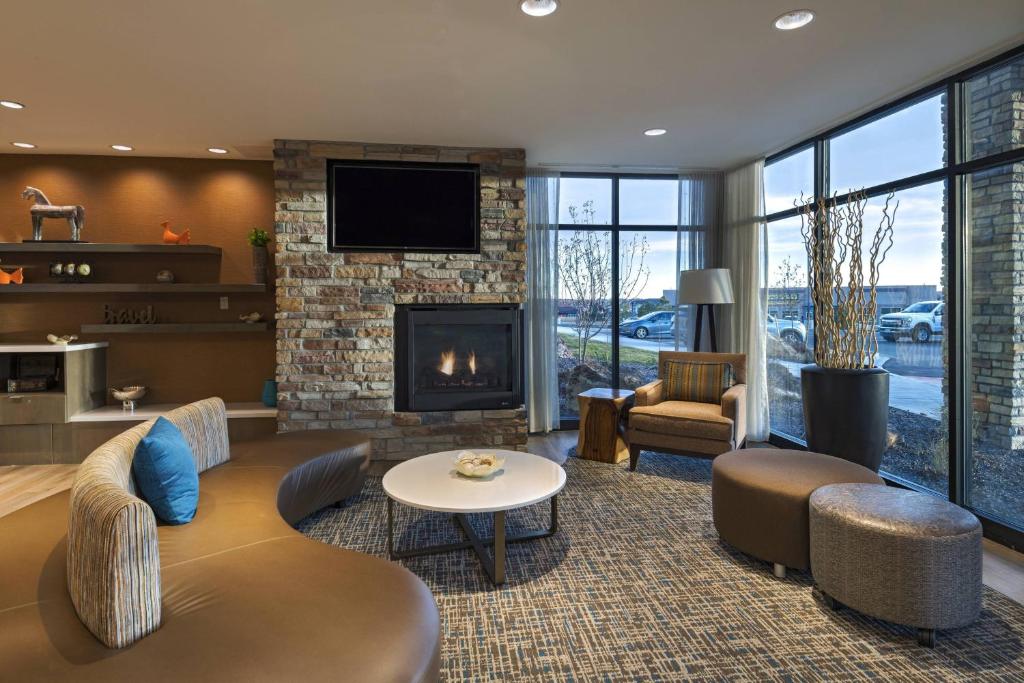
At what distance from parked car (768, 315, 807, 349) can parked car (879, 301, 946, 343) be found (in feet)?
2.69

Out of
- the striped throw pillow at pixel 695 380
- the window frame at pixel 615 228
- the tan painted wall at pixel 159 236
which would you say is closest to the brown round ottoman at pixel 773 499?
the striped throw pillow at pixel 695 380

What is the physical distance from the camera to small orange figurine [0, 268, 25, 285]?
4.48m

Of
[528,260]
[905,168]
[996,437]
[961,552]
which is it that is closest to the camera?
[961,552]

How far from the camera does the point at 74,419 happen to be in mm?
4367

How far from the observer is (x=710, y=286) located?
459cm

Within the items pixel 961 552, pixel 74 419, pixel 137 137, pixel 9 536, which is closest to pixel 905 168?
pixel 961 552

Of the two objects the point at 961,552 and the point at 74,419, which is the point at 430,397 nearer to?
the point at 74,419

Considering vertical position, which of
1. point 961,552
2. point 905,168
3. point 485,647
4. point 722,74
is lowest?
point 485,647

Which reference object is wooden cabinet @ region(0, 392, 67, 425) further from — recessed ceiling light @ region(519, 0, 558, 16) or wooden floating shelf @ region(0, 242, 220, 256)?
recessed ceiling light @ region(519, 0, 558, 16)

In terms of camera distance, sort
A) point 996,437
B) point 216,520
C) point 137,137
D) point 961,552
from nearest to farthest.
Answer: point 961,552 → point 216,520 → point 996,437 → point 137,137

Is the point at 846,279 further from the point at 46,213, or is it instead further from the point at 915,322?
the point at 46,213

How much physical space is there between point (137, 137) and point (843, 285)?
210 inches

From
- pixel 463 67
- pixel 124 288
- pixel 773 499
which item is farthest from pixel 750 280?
pixel 124 288

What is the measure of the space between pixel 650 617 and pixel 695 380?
8.21 ft
